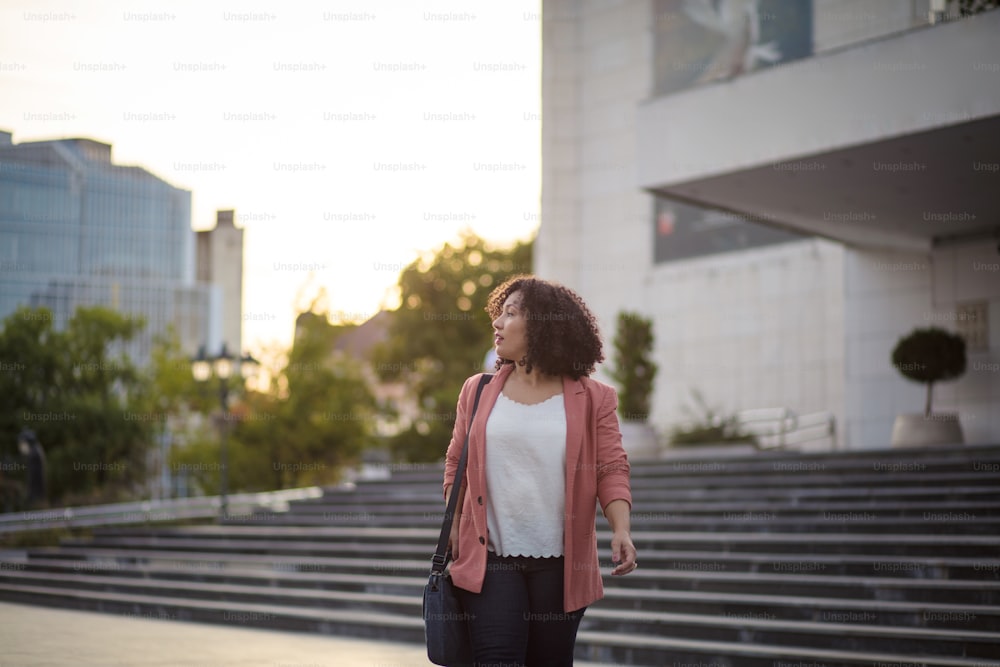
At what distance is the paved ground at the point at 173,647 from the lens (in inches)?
334

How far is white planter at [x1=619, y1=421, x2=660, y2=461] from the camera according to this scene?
695 inches

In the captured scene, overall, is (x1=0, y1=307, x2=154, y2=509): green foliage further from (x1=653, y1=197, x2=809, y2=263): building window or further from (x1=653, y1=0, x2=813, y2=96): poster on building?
(x1=653, y1=0, x2=813, y2=96): poster on building

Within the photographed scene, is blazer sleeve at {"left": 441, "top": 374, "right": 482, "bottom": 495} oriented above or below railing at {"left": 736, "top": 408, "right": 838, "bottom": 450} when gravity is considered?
above

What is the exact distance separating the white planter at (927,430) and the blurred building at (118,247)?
345 feet

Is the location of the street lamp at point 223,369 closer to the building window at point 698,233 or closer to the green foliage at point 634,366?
the green foliage at point 634,366

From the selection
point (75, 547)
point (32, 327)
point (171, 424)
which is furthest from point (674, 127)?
point (171, 424)

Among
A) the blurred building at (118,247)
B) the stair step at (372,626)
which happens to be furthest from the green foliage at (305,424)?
the blurred building at (118,247)

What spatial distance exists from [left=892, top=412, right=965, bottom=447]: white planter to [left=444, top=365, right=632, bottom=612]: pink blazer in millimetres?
13695

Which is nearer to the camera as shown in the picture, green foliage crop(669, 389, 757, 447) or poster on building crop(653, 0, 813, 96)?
green foliage crop(669, 389, 757, 447)

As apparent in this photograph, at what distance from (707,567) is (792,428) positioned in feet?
39.3

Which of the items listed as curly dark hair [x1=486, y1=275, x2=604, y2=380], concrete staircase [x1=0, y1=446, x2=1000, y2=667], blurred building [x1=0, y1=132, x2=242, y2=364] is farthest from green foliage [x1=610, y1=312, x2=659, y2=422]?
blurred building [x1=0, y1=132, x2=242, y2=364]

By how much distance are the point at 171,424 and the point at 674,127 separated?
117 feet

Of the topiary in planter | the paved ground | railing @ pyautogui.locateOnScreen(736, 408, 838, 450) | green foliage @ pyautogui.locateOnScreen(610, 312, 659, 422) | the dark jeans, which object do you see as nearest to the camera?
the dark jeans

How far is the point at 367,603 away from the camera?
1169cm
